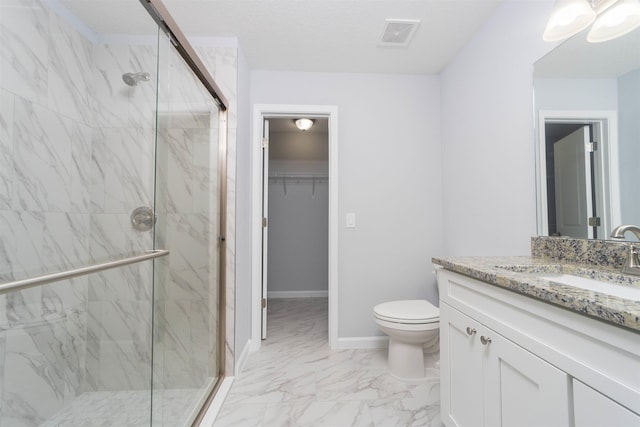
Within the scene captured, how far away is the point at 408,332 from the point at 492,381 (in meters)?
0.78

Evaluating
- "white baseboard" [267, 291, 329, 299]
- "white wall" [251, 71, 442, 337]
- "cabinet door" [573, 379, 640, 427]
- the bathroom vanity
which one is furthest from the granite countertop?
"white baseboard" [267, 291, 329, 299]

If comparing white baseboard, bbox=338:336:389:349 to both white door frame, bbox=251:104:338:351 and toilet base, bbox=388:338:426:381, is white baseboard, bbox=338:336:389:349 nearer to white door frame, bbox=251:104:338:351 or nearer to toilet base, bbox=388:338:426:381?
white door frame, bbox=251:104:338:351

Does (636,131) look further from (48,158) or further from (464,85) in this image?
(48,158)

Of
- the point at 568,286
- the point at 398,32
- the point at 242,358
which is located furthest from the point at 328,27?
the point at 242,358

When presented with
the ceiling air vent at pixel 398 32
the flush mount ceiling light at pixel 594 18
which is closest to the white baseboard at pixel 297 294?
the ceiling air vent at pixel 398 32

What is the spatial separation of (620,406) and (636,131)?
92 cm

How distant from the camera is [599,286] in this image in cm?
91

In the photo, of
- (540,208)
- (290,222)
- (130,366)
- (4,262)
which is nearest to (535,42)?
(540,208)

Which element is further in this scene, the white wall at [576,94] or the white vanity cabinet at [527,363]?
the white wall at [576,94]

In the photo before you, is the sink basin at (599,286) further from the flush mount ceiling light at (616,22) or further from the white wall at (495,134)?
the flush mount ceiling light at (616,22)

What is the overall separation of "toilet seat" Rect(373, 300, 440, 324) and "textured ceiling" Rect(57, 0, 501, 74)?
1858 mm

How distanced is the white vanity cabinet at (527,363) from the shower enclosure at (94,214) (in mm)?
1293

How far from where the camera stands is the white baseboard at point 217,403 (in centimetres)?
136

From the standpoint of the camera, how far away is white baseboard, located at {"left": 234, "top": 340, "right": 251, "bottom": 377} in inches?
70.6
